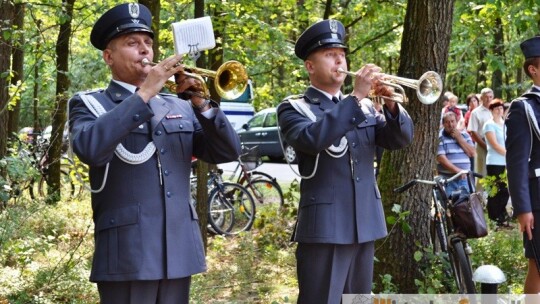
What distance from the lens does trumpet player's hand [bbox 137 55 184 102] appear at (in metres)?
3.49

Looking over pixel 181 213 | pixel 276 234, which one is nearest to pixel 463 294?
pixel 181 213

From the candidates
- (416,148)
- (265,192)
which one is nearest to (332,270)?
(416,148)

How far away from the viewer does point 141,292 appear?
146 inches

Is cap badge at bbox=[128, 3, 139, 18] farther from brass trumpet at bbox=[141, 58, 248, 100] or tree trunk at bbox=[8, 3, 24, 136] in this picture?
tree trunk at bbox=[8, 3, 24, 136]

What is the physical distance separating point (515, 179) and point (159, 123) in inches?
94.2

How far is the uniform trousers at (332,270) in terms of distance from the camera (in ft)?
14.7

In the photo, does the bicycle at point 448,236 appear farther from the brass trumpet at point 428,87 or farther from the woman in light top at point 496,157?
the woman in light top at point 496,157

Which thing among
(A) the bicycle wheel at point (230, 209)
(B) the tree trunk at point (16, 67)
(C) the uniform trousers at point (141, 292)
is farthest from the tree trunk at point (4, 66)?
(C) the uniform trousers at point (141, 292)

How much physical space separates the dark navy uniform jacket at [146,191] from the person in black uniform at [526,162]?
206 centimetres

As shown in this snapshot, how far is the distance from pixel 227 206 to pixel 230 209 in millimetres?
76

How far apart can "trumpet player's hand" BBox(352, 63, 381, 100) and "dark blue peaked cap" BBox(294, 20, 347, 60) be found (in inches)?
16.3

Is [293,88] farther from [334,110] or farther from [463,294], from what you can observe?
[334,110]

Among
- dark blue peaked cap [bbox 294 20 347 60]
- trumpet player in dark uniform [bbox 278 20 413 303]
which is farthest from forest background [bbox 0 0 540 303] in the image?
dark blue peaked cap [bbox 294 20 347 60]

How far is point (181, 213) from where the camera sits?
12.5ft
